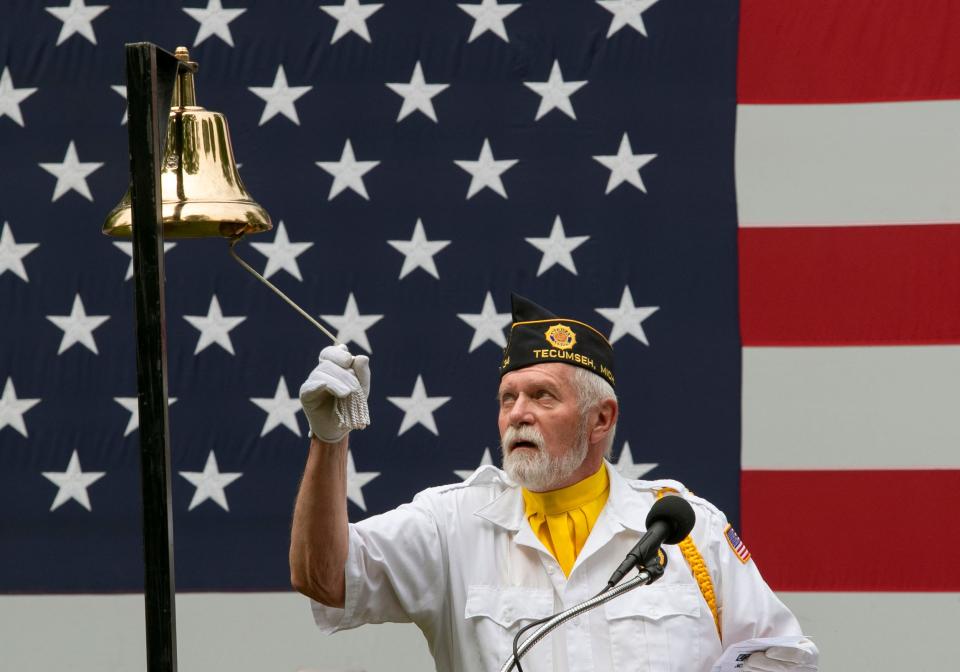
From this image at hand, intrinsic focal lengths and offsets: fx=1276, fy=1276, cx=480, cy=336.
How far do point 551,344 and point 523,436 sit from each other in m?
0.21

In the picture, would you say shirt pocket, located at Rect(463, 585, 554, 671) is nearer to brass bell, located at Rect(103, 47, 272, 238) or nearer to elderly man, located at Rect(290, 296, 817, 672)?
elderly man, located at Rect(290, 296, 817, 672)

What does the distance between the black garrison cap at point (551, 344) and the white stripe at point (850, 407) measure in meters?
1.06

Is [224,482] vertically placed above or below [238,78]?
below

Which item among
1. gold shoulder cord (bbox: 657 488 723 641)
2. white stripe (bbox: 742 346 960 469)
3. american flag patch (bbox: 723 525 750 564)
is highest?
white stripe (bbox: 742 346 960 469)

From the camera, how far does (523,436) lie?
2.56m

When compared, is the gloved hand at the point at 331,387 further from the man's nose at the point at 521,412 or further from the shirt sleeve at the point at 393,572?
the man's nose at the point at 521,412

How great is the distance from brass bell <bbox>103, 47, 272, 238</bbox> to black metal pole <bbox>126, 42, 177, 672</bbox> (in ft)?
0.28

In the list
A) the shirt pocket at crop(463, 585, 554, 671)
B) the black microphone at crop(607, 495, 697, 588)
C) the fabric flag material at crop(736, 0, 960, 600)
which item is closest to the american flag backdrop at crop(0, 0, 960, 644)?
the fabric flag material at crop(736, 0, 960, 600)

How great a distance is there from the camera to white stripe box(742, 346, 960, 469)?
3.61 metres

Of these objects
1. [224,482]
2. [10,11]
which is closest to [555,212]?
[224,482]

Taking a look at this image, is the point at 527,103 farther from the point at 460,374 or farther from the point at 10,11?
the point at 10,11

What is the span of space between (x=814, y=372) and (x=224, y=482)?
67.8 inches

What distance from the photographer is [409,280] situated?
3.71 metres

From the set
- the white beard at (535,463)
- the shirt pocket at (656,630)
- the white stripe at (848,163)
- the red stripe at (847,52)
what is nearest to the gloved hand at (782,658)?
the shirt pocket at (656,630)
